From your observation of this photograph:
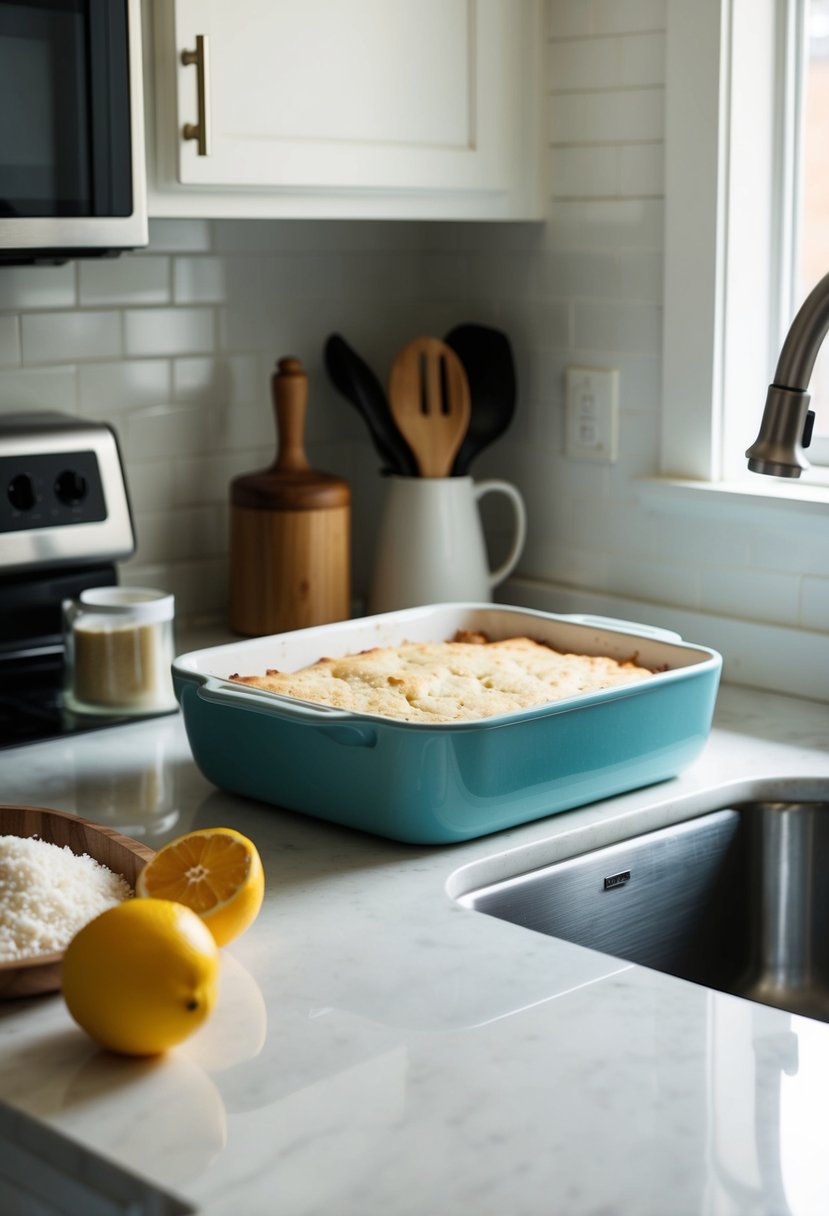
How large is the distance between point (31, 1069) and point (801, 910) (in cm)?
81

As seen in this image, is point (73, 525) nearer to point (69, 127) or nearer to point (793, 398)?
point (69, 127)

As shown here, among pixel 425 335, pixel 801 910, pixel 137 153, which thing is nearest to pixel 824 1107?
pixel 801 910

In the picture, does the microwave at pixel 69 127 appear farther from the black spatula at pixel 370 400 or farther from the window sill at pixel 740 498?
the window sill at pixel 740 498

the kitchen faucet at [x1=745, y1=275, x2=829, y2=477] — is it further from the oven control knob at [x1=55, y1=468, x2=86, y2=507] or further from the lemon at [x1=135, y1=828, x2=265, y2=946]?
the oven control knob at [x1=55, y1=468, x2=86, y2=507]

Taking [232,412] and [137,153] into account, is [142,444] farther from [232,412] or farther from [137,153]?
[137,153]

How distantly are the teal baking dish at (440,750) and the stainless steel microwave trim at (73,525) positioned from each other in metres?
0.39

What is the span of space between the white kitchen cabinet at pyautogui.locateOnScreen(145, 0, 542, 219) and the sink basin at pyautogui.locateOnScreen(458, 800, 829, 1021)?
2.69ft

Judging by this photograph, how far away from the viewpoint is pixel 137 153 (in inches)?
59.2

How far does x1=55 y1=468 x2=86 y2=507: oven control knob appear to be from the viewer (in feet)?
5.76

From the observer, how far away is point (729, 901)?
145cm

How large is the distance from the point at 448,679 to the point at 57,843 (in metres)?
0.42

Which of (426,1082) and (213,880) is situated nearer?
(426,1082)

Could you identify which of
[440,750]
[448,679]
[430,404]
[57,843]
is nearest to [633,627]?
[448,679]

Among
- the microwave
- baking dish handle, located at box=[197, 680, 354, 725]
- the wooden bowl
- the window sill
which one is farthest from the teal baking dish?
the microwave
